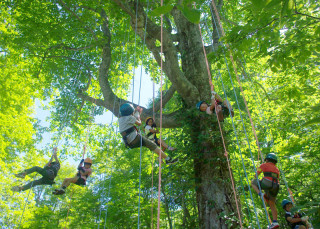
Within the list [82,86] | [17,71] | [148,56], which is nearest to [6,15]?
[17,71]

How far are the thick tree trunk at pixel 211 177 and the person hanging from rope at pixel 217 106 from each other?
0.30 metres

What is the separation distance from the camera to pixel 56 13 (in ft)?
24.3

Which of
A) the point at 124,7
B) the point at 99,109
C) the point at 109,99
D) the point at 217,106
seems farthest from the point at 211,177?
the point at 99,109

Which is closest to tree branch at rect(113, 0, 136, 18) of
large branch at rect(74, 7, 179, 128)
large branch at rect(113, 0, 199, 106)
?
large branch at rect(113, 0, 199, 106)

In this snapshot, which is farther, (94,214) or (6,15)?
(94,214)

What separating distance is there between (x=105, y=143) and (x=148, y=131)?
5.91m

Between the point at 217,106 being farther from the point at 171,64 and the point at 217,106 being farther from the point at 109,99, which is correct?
the point at 109,99

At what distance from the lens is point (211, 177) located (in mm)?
4734

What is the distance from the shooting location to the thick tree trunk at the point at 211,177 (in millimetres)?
4320

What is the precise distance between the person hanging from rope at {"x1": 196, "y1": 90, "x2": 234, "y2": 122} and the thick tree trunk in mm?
296

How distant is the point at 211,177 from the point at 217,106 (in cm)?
134

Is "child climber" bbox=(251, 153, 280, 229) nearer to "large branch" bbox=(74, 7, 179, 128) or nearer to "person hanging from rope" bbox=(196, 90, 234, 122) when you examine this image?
"person hanging from rope" bbox=(196, 90, 234, 122)

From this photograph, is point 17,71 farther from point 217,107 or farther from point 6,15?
Result: point 217,107

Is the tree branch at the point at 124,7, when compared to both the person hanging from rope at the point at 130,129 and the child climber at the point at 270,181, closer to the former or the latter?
the person hanging from rope at the point at 130,129
